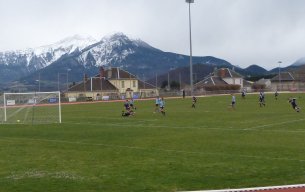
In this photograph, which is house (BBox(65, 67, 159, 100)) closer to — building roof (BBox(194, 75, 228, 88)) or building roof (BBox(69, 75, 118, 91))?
building roof (BBox(69, 75, 118, 91))

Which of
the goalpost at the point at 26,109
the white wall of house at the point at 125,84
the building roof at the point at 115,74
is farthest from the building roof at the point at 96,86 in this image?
the goalpost at the point at 26,109

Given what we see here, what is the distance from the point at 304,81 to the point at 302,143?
146m

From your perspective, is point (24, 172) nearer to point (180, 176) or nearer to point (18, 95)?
point (180, 176)

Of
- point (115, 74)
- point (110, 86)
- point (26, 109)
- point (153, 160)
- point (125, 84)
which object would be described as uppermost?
point (115, 74)

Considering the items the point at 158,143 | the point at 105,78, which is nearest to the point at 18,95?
the point at 158,143

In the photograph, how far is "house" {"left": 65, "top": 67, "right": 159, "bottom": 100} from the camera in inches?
4820

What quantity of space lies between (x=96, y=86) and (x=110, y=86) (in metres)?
4.19

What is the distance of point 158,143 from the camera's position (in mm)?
21484

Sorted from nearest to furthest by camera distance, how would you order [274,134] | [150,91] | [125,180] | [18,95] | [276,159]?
[125,180]
[276,159]
[274,134]
[18,95]
[150,91]

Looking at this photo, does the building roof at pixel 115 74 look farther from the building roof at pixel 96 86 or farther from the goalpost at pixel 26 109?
the goalpost at pixel 26 109

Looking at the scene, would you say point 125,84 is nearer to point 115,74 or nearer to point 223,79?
point 115,74

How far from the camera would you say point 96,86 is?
4924 inches

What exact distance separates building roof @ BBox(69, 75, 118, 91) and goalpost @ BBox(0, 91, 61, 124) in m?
80.3

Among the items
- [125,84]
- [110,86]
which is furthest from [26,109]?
[125,84]
